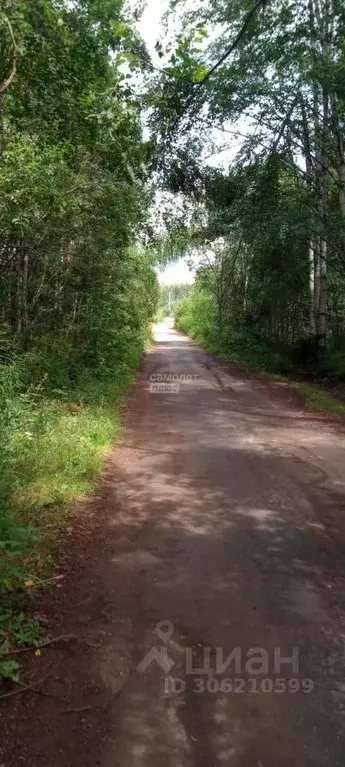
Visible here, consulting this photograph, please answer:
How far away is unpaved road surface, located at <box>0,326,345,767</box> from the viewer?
250cm

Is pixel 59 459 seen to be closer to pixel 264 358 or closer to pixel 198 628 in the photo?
pixel 198 628

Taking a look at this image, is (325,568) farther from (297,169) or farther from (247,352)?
(247,352)

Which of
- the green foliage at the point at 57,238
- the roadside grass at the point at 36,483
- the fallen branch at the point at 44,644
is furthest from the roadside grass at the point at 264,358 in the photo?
the fallen branch at the point at 44,644

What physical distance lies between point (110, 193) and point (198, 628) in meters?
8.80

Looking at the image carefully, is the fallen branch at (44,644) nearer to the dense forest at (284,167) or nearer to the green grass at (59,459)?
the green grass at (59,459)

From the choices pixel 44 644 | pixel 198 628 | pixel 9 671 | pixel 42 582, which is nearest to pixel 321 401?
pixel 198 628

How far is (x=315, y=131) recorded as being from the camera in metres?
12.6

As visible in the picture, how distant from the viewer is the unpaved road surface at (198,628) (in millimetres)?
2504

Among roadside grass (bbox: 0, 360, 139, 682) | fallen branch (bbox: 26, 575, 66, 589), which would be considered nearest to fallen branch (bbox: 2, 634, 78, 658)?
roadside grass (bbox: 0, 360, 139, 682)

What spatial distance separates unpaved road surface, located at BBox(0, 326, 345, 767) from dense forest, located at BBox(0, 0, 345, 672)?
0.73 m

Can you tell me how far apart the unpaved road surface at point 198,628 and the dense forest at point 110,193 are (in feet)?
2.39

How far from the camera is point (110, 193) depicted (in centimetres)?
994

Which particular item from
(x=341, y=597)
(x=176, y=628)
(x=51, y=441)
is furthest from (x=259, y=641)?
(x=51, y=441)

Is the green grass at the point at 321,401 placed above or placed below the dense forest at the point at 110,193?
below
